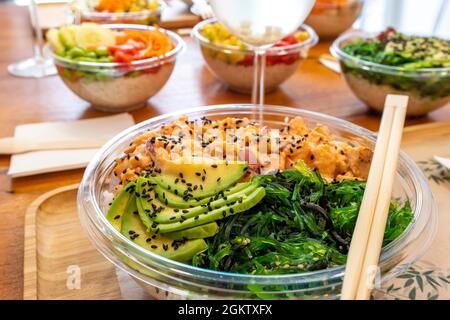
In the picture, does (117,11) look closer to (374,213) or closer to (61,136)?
(61,136)

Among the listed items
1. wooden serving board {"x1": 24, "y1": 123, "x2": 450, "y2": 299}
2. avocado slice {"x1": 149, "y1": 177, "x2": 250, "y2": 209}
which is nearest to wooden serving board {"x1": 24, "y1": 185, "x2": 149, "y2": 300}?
wooden serving board {"x1": 24, "y1": 123, "x2": 450, "y2": 299}

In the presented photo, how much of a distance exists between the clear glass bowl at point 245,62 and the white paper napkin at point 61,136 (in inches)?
21.4

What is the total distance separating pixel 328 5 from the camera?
306 cm

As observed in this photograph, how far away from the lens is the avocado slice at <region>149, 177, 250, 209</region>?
1.13 meters

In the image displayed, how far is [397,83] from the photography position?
2.08 m

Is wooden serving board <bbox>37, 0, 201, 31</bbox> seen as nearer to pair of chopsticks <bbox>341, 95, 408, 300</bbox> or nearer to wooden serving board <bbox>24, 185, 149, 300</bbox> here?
wooden serving board <bbox>24, 185, 149, 300</bbox>

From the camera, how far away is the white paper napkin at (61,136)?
5.62ft

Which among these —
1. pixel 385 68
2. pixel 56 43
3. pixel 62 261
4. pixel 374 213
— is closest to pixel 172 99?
pixel 56 43

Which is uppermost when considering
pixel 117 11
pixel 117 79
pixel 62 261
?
pixel 117 11

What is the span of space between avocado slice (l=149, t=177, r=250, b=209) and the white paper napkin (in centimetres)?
69

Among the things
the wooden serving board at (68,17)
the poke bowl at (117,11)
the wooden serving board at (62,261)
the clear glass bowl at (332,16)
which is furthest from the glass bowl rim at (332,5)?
the wooden serving board at (62,261)

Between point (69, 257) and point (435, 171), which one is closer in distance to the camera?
point (69, 257)

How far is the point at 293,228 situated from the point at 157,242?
320mm

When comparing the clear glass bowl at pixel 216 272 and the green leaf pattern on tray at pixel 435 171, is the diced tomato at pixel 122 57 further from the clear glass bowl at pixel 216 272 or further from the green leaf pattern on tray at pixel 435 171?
the green leaf pattern on tray at pixel 435 171
